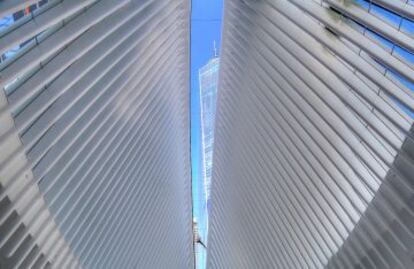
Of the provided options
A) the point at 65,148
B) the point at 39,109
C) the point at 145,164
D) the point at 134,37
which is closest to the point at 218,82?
the point at 145,164

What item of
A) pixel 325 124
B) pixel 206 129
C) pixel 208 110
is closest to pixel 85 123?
pixel 325 124

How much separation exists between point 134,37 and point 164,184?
12.1m

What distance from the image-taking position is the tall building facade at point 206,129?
24.7m

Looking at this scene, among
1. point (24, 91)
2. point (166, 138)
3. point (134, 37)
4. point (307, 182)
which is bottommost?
point (24, 91)

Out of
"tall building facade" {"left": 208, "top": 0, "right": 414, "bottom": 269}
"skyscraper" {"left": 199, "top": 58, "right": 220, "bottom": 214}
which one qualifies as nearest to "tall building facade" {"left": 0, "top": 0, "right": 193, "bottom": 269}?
"skyscraper" {"left": 199, "top": 58, "right": 220, "bottom": 214}

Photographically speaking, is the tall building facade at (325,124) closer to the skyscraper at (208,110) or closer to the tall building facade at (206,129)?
the skyscraper at (208,110)

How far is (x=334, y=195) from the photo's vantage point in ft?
46.1

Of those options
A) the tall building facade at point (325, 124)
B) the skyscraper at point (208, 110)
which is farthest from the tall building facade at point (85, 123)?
the tall building facade at point (325, 124)

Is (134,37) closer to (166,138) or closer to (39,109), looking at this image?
(39,109)

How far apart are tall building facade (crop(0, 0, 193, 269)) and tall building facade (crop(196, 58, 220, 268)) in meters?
1.32

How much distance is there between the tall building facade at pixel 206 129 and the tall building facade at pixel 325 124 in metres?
2.34

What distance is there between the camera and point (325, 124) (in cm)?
1345

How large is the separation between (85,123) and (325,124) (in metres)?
5.43

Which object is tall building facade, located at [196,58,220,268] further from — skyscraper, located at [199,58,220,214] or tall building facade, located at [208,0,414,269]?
tall building facade, located at [208,0,414,269]
